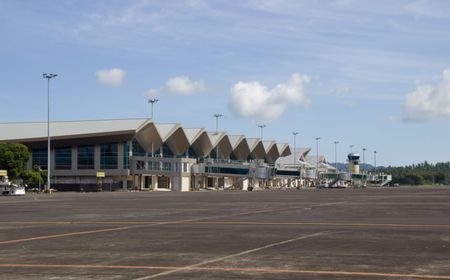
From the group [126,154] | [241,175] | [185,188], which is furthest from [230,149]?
[126,154]

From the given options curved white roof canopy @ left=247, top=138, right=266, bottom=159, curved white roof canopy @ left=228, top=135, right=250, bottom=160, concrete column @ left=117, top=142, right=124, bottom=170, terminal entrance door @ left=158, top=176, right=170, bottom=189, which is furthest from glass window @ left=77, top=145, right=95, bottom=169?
curved white roof canopy @ left=247, top=138, right=266, bottom=159

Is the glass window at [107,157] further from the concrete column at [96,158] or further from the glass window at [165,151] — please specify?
the glass window at [165,151]

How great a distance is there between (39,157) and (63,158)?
15.0ft

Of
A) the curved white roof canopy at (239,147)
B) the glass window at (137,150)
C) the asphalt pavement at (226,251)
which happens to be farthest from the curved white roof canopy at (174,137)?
the asphalt pavement at (226,251)

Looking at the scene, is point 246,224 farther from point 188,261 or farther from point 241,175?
point 241,175

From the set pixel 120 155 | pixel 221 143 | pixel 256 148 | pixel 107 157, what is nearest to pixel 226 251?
pixel 120 155

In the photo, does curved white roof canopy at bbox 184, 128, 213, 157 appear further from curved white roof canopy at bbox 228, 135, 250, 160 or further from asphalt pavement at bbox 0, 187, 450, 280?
asphalt pavement at bbox 0, 187, 450, 280

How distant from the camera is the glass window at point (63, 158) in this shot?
118m

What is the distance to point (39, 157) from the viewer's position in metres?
118

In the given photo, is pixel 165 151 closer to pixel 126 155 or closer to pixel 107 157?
pixel 126 155

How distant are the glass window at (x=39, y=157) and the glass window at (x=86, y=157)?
6489mm

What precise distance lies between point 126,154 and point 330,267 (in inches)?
4234

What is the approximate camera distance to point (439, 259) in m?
13.4

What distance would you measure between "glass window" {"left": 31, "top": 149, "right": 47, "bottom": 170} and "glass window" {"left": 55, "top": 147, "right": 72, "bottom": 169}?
7.23ft
